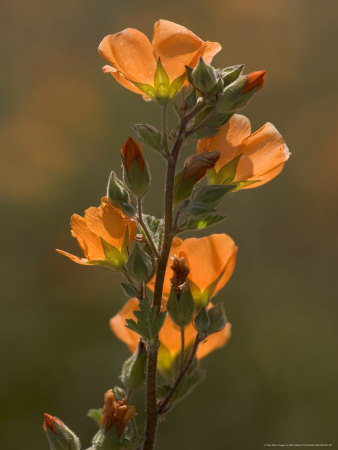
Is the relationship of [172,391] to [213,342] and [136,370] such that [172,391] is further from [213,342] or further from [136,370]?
[213,342]

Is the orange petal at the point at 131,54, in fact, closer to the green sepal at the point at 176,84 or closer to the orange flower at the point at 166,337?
the green sepal at the point at 176,84

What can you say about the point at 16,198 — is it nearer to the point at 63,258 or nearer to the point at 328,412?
the point at 63,258

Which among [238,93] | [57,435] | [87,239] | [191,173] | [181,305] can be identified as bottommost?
[57,435]

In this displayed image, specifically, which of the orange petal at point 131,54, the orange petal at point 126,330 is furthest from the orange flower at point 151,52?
the orange petal at point 126,330

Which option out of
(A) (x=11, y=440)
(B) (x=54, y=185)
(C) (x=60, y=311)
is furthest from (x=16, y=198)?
(A) (x=11, y=440)

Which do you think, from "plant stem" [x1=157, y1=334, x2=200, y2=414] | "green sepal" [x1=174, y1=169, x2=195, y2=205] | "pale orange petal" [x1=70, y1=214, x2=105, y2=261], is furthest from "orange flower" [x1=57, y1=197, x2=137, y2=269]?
"plant stem" [x1=157, y1=334, x2=200, y2=414]

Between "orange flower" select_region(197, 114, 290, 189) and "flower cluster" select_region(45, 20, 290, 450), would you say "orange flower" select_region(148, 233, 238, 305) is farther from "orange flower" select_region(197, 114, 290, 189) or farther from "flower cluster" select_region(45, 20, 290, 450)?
"orange flower" select_region(197, 114, 290, 189)

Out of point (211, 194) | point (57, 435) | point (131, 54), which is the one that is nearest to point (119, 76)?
point (131, 54)
